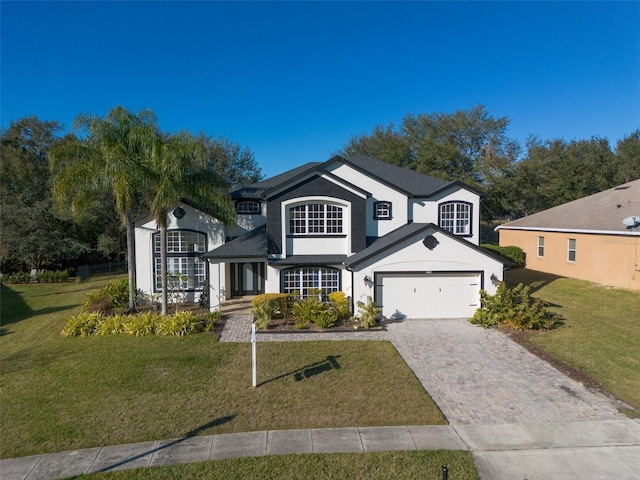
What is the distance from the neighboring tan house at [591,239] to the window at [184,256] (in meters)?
21.3

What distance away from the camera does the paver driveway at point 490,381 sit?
8.17 m

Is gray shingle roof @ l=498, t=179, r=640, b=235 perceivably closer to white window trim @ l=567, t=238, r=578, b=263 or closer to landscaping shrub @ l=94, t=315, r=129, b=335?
white window trim @ l=567, t=238, r=578, b=263

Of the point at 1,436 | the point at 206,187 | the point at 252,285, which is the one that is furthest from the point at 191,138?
the point at 1,436

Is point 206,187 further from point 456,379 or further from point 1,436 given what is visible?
point 456,379

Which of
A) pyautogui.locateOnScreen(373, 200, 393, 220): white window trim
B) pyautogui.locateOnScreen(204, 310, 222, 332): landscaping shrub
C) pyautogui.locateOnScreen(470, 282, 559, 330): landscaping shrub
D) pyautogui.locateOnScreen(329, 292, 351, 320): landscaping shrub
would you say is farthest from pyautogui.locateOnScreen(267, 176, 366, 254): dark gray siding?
pyautogui.locateOnScreen(470, 282, 559, 330): landscaping shrub

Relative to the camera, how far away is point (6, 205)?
99.1 feet

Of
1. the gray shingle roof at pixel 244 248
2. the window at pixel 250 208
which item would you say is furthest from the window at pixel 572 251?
the window at pixel 250 208

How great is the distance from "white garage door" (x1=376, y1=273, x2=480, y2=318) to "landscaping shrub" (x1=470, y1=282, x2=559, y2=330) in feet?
1.96

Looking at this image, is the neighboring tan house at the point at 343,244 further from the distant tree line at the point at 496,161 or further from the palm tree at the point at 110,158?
the distant tree line at the point at 496,161

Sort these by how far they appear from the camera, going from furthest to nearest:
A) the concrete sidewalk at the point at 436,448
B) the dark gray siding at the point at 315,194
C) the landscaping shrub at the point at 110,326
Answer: the dark gray siding at the point at 315,194, the landscaping shrub at the point at 110,326, the concrete sidewalk at the point at 436,448

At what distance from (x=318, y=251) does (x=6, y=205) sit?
93.5ft

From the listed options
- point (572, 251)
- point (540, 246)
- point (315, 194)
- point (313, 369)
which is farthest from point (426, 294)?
point (540, 246)

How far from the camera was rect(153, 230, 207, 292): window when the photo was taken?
60.7 ft

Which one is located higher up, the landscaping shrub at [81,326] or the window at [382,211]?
the window at [382,211]
